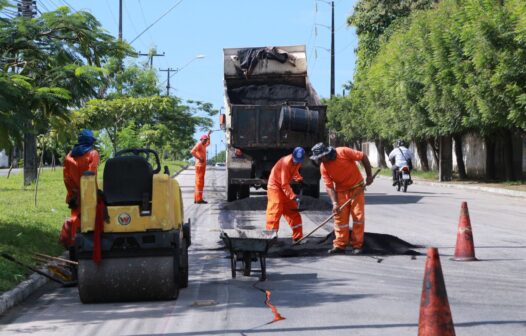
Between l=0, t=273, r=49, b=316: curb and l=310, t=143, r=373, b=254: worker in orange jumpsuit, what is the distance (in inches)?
160

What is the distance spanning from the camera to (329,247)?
505 inches

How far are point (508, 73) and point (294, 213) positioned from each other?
16350mm

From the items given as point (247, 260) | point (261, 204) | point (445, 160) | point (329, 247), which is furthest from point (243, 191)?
point (445, 160)

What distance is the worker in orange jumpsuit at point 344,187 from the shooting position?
40.4ft

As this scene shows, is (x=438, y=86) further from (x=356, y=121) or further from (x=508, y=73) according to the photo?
(x=356, y=121)

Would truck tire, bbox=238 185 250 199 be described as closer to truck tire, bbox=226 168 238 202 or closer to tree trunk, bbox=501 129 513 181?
truck tire, bbox=226 168 238 202

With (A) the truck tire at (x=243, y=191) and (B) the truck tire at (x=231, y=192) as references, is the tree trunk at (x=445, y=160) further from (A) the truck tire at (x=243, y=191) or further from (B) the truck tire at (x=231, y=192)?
(B) the truck tire at (x=231, y=192)

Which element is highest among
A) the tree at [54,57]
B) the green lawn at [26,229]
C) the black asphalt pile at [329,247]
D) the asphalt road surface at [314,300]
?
the tree at [54,57]

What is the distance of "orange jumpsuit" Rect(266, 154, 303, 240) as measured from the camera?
1284 centimetres

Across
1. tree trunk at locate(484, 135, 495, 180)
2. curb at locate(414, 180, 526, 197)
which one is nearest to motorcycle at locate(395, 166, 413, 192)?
curb at locate(414, 180, 526, 197)

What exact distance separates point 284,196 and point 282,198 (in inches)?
1.7

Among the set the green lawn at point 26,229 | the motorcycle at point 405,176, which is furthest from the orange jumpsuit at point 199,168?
the motorcycle at point 405,176

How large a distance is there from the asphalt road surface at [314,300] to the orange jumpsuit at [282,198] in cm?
38

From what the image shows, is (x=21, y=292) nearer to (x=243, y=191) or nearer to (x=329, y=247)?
(x=329, y=247)
